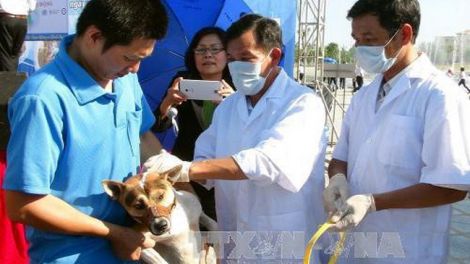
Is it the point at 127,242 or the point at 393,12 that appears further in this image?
the point at 393,12

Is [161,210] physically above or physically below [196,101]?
below

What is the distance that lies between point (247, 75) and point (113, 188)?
803 mm

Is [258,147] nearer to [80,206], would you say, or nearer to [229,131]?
[229,131]

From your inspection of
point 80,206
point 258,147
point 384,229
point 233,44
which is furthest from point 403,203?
point 80,206

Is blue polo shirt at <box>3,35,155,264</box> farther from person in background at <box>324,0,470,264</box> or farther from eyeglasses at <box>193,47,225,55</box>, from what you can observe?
eyeglasses at <box>193,47,225,55</box>

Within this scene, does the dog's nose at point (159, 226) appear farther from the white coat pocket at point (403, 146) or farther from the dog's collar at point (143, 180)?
the white coat pocket at point (403, 146)

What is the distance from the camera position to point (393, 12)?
184cm

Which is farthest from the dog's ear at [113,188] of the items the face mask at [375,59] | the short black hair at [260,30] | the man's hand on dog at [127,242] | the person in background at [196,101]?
the person in background at [196,101]

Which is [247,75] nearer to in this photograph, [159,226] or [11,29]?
[159,226]

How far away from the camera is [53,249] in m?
1.39

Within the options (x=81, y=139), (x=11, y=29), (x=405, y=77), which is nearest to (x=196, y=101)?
(x=405, y=77)

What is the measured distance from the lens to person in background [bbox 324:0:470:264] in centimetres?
167

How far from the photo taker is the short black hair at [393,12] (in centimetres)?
184

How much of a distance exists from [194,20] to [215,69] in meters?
1.24
